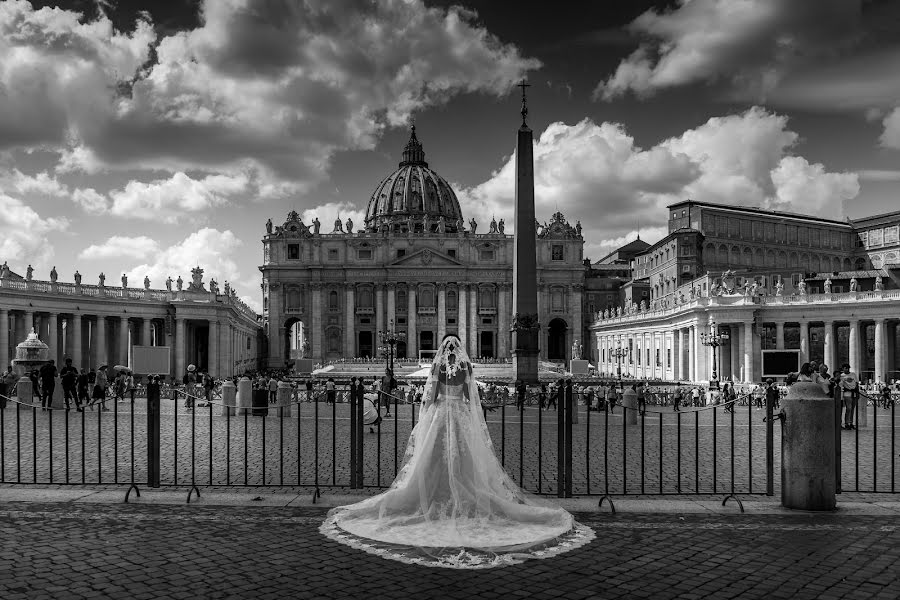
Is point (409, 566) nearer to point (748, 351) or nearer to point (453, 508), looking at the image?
point (453, 508)

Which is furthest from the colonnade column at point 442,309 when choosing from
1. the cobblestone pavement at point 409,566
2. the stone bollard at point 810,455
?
the cobblestone pavement at point 409,566

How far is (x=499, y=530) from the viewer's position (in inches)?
292

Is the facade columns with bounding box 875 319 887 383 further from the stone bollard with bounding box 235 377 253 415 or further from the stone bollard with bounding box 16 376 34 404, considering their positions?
the stone bollard with bounding box 16 376 34 404

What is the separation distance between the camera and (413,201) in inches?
4715

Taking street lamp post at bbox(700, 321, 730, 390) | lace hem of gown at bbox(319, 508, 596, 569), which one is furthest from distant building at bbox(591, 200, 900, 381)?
lace hem of gown at bbox(319, 508, 596, 569)

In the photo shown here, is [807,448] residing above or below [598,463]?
above

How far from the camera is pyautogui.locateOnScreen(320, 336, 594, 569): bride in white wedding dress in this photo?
7.01 m

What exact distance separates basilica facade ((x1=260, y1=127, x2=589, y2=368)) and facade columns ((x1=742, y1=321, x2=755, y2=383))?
145ft

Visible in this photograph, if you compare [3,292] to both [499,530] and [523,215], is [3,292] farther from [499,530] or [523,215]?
[499,530]

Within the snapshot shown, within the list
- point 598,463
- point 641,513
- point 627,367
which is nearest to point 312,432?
point 598,463

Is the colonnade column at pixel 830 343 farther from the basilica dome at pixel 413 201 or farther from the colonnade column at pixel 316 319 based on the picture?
the basilica dome at pixel 413 201

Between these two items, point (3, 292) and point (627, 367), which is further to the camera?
point (627, 367)

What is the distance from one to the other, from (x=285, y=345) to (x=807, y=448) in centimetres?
8674

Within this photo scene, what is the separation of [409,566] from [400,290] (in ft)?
283
